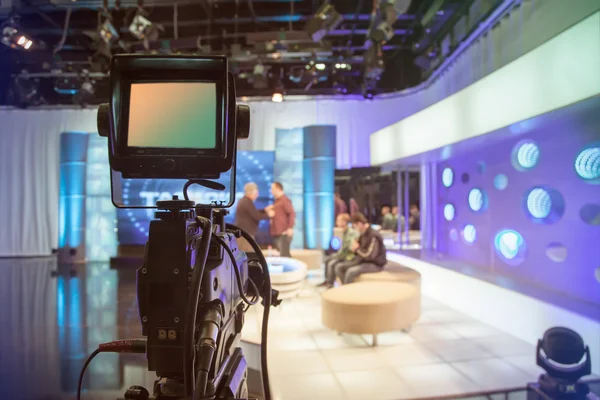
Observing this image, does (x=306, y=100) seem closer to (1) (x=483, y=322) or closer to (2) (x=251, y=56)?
(2) (x=251, y=56)

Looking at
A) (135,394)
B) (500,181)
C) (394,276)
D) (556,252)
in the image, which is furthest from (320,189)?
(135,394)

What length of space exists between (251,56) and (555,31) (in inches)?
162

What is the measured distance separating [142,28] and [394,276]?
4.27 meters

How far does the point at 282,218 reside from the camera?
19.1ft

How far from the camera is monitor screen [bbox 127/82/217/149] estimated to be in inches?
39.4

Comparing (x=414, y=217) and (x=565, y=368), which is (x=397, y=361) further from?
(x=414, y=217)

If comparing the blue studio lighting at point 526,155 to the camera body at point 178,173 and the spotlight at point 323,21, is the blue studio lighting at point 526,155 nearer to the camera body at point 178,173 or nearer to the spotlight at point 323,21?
the spotlight at point 323,21

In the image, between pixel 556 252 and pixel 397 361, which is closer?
pixel 397 361

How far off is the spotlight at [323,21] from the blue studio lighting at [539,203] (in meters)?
2.88

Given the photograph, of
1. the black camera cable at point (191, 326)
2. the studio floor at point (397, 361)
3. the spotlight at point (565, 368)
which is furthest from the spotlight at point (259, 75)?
the black camera cable at point (191, 326)

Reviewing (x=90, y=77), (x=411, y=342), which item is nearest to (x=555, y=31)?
(x=411, y=342)

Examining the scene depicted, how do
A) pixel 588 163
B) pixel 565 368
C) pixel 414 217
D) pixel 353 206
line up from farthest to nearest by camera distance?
1. pixel 414 217
2. pixel 353 206
3. pixel 588 163
4. pixel 565 368

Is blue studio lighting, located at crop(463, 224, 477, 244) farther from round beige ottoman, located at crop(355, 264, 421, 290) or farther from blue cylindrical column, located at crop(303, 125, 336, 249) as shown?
blue cylindrical column, located at crop(303, 125, 336, 249)

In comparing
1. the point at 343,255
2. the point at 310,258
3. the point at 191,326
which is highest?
the point at 191,326
